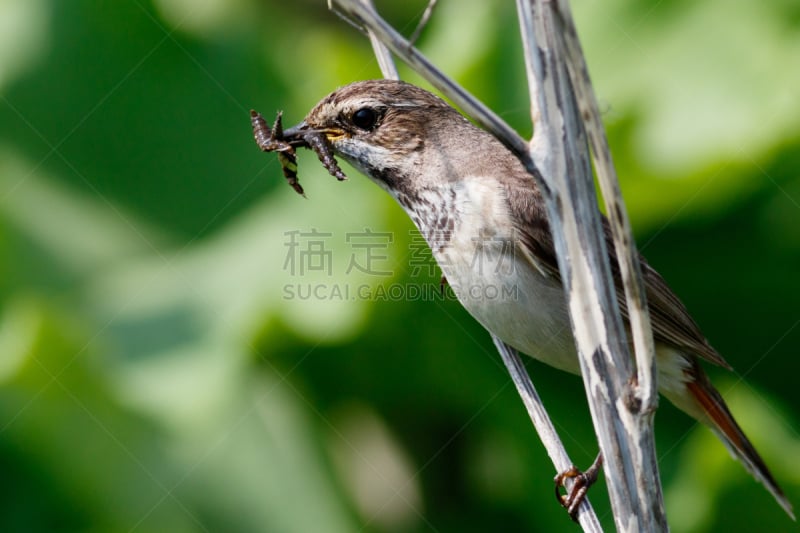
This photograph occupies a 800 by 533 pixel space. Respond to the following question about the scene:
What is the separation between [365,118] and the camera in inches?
92.8

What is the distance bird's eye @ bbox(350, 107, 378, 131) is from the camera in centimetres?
235

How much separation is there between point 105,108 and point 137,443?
1499 millimetres

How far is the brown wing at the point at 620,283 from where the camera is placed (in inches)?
86.9

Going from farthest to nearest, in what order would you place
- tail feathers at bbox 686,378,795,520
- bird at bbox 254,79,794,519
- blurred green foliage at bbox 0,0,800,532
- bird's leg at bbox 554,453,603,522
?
1. blurred green foliage at bbox 0,0,800,532
2. tail feathers at bbox 686,378,795,520
3. bird at bbox 254,79,794,519
4. bird's leg at bbox 554,453,603,522

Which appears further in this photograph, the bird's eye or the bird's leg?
the bird's eye

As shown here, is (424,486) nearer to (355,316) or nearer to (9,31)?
(355,316)

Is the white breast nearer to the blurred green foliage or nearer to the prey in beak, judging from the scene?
the prey in beak

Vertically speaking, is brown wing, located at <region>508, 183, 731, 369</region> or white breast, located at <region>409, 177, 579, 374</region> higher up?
brown wing, located at <region>508, 183, 731, 369</region>

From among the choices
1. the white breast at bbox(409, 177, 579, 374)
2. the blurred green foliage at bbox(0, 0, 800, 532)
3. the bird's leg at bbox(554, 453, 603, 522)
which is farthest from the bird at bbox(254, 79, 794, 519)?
the blurred green foliage at bbox(0, 0, 800, 532)

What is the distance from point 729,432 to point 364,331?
124 centimetres

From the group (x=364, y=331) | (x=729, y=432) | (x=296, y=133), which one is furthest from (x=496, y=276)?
(x=364, y=331)

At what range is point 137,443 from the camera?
129 inches

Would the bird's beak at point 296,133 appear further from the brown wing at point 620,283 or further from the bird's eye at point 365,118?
the brown wing at point 620,283

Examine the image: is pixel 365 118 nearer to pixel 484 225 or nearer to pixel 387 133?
pixel 387 133
